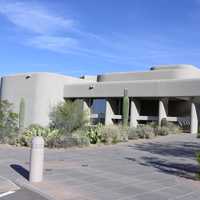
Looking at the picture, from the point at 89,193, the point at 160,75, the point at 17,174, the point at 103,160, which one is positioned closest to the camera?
the point at 89,193

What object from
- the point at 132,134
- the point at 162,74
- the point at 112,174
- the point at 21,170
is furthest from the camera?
the point at 162,74

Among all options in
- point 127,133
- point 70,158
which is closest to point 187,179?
point 70,158

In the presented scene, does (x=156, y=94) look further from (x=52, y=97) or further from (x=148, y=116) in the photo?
(x=52, y=97)

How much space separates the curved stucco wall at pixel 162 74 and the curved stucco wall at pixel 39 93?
6.39 metres

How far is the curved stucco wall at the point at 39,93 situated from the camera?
156 feet

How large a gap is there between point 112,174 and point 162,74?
35.9 m

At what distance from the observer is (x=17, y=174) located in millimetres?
11414

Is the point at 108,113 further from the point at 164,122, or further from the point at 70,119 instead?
the point at 70,119

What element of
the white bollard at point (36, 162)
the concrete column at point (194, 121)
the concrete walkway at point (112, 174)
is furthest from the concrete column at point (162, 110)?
the white bollard at point (36, 162)

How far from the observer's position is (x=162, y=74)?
153 feet

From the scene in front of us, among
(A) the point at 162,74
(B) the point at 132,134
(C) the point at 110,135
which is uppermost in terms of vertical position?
(A) the point at 162,74

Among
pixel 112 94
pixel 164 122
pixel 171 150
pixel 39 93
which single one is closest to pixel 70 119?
pixel 171 150

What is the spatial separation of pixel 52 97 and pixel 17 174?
37.1 metres

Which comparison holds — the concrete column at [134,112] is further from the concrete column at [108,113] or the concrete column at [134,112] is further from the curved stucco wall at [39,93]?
the curved stucco wall at [39,93]
